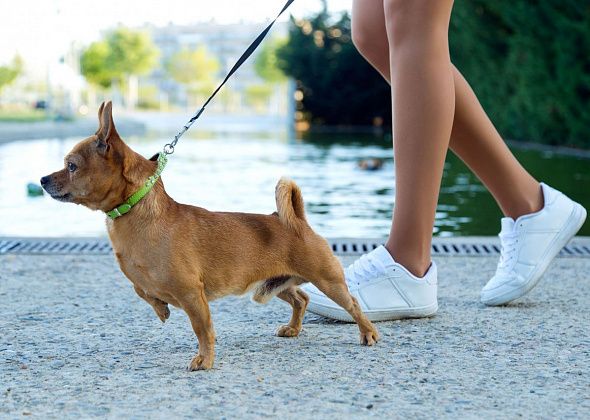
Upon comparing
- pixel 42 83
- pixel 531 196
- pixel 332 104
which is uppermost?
pixel 531 196

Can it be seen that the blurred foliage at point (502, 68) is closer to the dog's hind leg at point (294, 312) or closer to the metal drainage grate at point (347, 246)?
the metal drainage grate at point (347, 246)

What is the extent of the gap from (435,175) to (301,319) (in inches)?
22.1

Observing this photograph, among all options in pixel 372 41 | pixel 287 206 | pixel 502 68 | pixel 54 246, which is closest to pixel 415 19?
pixel 372 41

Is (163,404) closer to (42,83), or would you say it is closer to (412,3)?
(412,3)

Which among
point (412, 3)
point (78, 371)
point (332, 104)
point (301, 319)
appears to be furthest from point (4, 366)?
point (332, 104)

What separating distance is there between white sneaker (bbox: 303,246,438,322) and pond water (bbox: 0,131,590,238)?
7.09 feet

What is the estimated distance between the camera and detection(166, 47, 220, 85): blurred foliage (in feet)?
216

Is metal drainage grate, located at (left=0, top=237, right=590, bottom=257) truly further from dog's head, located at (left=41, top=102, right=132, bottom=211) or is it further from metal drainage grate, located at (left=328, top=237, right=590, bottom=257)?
dog's head, located at (left=41, top=102, right=132, bottom=211)

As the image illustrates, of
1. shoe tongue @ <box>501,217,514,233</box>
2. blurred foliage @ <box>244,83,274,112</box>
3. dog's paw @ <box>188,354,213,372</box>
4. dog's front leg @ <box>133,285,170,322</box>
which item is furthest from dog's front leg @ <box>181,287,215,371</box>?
blurred foliage @ <box>244,83,274,112</box>

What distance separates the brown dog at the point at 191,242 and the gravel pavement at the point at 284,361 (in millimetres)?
135

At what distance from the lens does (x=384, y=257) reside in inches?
104

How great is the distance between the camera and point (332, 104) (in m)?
23.8

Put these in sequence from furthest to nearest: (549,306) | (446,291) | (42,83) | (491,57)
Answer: (42,83) < (491,57) < (446,291) < (549,306)

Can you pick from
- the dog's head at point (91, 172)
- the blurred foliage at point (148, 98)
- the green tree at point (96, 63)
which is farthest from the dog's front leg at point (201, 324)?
Result: the blurred foliage at point (148, 98)
